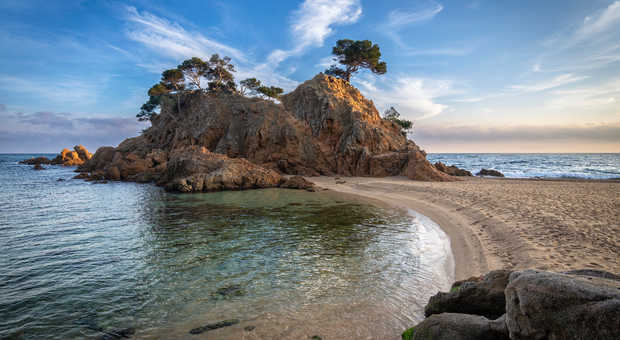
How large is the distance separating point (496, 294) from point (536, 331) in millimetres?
1761

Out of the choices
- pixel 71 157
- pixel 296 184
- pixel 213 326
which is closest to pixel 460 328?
pixel 213 326

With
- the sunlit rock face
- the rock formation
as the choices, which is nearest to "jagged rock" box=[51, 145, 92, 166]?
the rock formation

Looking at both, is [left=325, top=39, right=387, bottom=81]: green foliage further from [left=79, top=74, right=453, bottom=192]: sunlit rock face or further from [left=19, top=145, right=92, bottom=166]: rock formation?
[left=19, top=145, right=92, bottom=166]: rock formation

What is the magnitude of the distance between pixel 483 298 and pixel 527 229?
762cm

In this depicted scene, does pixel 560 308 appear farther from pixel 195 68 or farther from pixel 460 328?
pixel 195 68

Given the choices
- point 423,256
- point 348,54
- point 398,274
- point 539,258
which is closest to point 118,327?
point 398,274

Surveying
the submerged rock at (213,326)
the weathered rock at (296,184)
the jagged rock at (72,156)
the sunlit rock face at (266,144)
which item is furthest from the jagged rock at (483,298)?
the jagged rock at (72,156)

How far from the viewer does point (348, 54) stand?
45250 mm

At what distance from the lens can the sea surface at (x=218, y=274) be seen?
5.55m

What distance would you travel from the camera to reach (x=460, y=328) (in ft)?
12.2

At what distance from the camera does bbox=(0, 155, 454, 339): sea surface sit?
555 centimetres

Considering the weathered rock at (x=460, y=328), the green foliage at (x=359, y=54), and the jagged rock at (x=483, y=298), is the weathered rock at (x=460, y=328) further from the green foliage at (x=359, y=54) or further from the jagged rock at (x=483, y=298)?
the green foliage at (x=359, y=54)

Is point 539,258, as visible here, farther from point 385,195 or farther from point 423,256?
point 385,195

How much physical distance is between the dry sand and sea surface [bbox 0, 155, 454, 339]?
35.3 inches
